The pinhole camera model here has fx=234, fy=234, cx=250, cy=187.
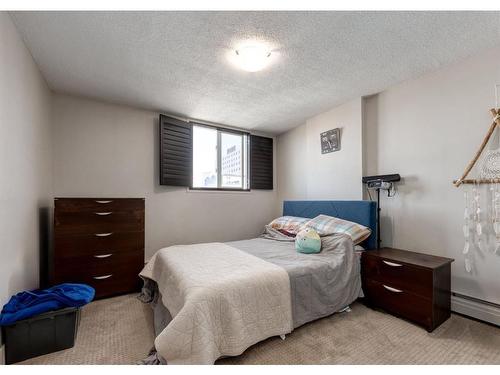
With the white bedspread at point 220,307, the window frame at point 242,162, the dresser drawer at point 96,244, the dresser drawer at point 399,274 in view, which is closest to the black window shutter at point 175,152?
the window frame at point 242,162

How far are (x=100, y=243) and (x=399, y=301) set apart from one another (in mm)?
2942

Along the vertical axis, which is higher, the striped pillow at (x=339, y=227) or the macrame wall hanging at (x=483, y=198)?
the macrame wall hanging at (x=483, y=198)

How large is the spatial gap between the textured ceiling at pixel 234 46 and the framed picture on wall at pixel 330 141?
1.76ft


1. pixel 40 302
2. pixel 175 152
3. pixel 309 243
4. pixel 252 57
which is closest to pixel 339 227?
pixel 309 243

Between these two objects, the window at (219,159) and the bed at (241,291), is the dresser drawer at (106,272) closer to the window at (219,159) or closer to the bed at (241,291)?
the bed at (241,291)

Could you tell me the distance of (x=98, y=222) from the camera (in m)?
2.49

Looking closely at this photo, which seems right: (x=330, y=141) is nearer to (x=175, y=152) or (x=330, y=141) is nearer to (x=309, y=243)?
(x=309, y=243)

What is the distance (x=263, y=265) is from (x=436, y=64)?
243 centimetres

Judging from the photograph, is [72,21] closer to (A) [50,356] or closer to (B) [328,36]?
(B) [328,36]

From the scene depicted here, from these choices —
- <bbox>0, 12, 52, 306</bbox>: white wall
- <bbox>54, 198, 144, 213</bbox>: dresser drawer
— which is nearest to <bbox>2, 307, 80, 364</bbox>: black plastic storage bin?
<bbox>0, 12, 52, 306</bbox>: white wall

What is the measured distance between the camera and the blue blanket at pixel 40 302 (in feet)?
4.88

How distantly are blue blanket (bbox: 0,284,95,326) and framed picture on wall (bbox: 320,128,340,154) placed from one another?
10.3 ft

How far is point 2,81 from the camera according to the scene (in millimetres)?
1470

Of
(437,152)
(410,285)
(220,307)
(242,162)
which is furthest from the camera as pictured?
(242,162)
